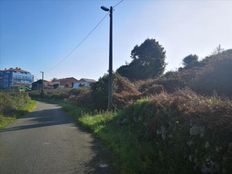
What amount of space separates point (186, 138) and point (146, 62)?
156 feet

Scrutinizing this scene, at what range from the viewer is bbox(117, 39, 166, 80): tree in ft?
171

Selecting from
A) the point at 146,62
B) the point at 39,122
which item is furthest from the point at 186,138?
the point at 146,62

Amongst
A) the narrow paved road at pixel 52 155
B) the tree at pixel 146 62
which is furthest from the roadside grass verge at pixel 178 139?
the tree at pixel 146 62

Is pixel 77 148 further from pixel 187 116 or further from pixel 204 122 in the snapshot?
pixel 204 122

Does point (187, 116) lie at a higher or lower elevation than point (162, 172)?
higher

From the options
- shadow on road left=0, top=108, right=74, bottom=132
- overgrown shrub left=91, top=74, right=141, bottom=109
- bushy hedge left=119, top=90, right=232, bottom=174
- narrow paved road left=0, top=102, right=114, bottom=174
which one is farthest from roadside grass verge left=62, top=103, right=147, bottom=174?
overgrown shrub left=91, top=74, right=141, bottom=109

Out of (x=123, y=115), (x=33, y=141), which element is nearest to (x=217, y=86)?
(x=123, y=115)

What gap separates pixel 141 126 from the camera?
10352mm

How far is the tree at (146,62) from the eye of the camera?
2048 inches

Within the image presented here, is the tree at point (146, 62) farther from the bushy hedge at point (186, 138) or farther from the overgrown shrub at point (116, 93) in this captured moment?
the bushy hedge at point (186, 138)

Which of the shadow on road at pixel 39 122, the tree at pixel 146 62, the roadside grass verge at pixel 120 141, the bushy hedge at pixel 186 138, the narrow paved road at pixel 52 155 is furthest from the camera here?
the tree at pixel 146 62

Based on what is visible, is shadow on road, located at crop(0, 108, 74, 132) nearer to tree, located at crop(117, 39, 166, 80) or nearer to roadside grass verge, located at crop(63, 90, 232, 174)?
roadside grass verge, located at crop(63, 90, 232, 174)

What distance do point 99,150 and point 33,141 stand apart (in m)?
3.16

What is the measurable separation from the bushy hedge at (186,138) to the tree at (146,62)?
1669 inches
